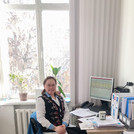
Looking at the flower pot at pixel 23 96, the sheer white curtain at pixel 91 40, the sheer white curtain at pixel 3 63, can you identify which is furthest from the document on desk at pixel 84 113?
the sheer white curtain at pixel 3 63

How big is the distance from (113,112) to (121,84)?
59 centimetres

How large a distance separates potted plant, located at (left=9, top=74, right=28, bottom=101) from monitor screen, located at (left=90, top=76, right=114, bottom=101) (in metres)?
1.17

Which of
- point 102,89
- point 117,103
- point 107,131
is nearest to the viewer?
point 107,131

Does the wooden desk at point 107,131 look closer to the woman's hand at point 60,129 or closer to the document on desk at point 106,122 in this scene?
the document on desk at point 106,122

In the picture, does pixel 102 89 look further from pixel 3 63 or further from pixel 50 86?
pixel 3 63

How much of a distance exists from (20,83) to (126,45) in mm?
1829

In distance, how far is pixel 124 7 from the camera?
1.88 meters

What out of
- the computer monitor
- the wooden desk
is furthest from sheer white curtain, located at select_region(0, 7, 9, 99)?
the wooden desk

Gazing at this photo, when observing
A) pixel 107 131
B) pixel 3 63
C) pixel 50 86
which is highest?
pixel 3 63

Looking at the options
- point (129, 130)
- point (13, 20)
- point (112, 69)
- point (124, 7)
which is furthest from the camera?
point (13, 20)

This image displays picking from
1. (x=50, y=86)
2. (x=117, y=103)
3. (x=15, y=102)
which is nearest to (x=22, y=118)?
(x=15, y=102)

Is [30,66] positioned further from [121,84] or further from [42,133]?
[121,84]

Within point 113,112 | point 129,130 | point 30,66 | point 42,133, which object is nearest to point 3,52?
point 30,66

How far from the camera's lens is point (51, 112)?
5.34 feet
